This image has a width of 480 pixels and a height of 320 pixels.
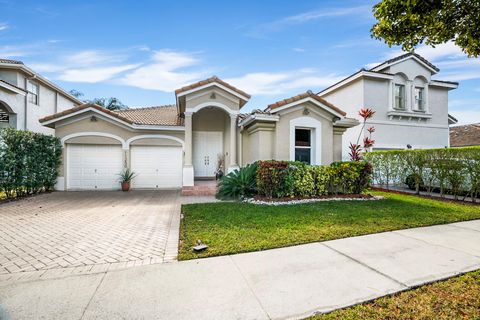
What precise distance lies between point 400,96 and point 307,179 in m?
13.7

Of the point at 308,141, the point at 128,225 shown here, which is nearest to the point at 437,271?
the point at 128,225

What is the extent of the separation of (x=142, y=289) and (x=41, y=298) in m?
1.13

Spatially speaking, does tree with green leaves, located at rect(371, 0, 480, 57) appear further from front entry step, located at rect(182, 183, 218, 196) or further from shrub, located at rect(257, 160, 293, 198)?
front entry step, located at rect(182, 183, 218, 196)

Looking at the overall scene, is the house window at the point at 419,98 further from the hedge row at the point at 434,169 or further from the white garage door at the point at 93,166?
the white garage door at the point at 93,166

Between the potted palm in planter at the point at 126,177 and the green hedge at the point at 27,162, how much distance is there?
3.10 m

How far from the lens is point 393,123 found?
17188 millimetres

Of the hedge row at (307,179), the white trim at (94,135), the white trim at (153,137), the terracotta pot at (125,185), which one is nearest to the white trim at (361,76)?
the hedge row at (307,179)

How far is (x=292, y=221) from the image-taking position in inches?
238

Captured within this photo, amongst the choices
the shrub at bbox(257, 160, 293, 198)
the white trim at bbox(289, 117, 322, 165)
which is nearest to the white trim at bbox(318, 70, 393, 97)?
the white trim at bbox(289, 117, 322, 165)

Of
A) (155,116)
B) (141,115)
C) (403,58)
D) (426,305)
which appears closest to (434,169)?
(426,305)

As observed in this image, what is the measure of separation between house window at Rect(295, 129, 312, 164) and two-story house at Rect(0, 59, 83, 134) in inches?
604

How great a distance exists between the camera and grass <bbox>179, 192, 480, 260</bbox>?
458 cm

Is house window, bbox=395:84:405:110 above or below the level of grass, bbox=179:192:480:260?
above

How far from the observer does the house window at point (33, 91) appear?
51.3ft
